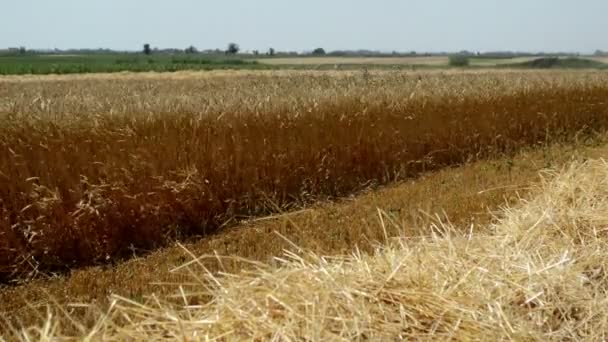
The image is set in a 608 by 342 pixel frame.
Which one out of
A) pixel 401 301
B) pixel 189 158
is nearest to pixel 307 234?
pixel 189 158

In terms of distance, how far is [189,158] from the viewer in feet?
21.2

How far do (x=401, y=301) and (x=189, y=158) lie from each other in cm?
431

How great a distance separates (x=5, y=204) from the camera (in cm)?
523

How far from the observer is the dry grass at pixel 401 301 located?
233cm

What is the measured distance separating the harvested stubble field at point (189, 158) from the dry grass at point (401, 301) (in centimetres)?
240

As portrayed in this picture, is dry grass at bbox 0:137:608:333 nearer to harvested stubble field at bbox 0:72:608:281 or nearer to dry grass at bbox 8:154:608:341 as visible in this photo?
harvested stubble field at bbox 0:72:608:281

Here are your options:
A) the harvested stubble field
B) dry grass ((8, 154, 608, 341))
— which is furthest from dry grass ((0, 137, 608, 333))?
dry grass ((8, 154, 608, 341))

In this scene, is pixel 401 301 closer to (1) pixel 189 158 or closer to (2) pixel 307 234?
(2) pixel 307 234

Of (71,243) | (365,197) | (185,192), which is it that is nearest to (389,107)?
(365,197)

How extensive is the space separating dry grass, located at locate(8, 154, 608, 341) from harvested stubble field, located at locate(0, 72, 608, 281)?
2.40m

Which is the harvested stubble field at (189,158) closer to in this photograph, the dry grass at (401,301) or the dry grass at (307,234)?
the dry grass at (307,234)

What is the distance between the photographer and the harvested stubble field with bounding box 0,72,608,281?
5.36 metres

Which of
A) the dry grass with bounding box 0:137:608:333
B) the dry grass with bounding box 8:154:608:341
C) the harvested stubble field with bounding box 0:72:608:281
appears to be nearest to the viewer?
the dry grass with bounding box 8:154:608:341

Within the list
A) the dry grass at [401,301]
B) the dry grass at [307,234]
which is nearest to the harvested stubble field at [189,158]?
the dry grass at [307,234]
